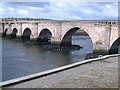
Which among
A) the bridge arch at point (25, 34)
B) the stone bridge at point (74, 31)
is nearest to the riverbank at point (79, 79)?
the stone bridge at point (74, 31)

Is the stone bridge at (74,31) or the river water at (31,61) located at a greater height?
the stone bridge at (74,31)

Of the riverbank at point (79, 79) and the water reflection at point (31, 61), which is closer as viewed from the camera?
the riverbank at point (79, 79)

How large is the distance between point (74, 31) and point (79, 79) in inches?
1368

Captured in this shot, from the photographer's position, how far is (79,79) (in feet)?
38.3

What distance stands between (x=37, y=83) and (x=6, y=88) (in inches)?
69.3

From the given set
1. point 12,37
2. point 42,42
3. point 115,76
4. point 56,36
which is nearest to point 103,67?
point 115,76

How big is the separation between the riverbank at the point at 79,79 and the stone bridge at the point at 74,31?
19.5 metres

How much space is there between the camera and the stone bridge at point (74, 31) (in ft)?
108

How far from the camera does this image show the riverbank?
10391 mm

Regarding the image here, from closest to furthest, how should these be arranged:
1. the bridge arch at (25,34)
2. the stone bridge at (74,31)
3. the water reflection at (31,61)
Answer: the water reflection at (31,61)
the stone bridge at (74,31)
the bridge arch at (25,34)

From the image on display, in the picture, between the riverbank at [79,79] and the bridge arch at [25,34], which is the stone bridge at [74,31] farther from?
the riverbank at [79,79]

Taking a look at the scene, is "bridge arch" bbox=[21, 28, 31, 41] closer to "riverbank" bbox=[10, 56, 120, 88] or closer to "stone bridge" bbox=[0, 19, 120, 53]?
"stone bridge" bbox=[0, 19, 120, 53]

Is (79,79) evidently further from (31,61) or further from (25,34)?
(25,34)

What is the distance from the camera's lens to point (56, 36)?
46594 millimetres
